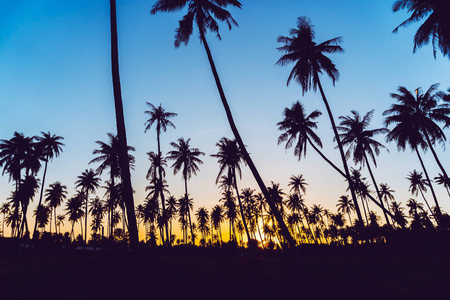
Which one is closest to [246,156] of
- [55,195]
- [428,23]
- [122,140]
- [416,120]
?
[122,140]

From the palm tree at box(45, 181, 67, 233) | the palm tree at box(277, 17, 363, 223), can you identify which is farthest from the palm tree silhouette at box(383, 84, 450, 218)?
the palm tree at box(45, 181, 67, 233)

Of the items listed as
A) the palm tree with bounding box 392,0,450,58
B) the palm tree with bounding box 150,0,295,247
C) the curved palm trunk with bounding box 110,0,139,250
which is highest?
the palm tree with bounding box 150,0,295,247

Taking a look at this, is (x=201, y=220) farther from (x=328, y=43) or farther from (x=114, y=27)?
(x=114, y=27)

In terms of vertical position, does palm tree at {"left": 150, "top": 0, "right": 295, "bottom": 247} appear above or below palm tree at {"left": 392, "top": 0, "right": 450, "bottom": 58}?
above

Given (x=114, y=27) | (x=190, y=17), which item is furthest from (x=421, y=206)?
(x=114, y=27)

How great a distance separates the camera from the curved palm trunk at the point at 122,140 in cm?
588

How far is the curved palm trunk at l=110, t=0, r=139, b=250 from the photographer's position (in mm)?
5876

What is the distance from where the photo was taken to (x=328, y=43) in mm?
18016

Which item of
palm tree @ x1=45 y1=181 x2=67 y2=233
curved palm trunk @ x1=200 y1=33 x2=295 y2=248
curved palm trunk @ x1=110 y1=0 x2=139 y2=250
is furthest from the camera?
palm tree @ x1=45 y1=181 x2=67 y2=233

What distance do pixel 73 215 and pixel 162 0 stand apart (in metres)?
56.9

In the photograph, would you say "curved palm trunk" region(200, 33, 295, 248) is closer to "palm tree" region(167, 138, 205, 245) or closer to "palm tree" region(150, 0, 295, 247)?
"palm tree" region(150, 0, 295, 247)

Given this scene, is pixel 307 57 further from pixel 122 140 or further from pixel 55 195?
pixel 55 195

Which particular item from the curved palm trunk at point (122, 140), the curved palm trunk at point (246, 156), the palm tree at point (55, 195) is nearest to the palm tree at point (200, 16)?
the curved palm trunk at point (246, 156)

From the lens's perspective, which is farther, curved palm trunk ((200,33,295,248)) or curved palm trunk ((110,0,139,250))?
curved palm trunk ((200,33,295,248))
